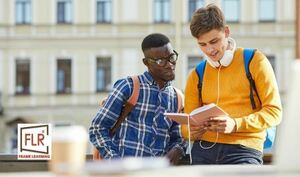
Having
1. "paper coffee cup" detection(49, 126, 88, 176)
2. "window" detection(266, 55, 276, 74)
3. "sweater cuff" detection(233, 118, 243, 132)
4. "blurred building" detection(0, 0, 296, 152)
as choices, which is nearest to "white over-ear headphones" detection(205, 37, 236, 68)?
"sweater cuff" detection(233, 118, 243, 132)

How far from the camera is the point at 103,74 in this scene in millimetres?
23828

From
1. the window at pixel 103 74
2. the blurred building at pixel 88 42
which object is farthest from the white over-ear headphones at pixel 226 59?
the window at pixel 103 74

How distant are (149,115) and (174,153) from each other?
0.16 metres

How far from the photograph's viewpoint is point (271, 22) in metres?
23.9

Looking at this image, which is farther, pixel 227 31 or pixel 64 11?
pixel 64 11

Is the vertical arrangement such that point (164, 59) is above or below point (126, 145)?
above

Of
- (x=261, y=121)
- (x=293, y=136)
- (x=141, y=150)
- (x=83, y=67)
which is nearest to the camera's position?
(x=293, y=136)

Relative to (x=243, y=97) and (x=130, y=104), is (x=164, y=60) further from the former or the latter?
(x=243, y=97)

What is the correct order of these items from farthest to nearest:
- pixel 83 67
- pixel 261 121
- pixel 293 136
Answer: pixel 83 67 < pixel 261 121 < pixel 293 136

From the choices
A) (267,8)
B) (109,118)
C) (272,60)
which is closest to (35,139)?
(109,118)

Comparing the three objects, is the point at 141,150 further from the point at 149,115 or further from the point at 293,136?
the point at 293,136

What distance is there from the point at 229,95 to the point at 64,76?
2133cm

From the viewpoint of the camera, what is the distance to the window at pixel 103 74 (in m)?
23.6

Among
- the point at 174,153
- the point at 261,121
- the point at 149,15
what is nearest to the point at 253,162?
the point at 261,121
